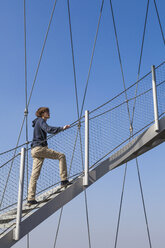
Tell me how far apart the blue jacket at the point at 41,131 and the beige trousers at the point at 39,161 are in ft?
0.22

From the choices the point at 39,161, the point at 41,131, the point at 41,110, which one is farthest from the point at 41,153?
the point at 41,110

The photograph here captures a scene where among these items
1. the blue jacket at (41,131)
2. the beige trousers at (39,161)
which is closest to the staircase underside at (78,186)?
the beige trousers at (39,161)

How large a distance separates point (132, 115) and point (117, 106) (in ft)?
0.88

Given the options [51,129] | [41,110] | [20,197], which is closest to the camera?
[20,197]

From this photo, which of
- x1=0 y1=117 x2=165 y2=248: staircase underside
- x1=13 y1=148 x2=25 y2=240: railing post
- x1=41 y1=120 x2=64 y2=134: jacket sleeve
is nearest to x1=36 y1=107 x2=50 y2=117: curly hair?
x1=41 y1=120 x2=64 y2=134: jacket sleeve

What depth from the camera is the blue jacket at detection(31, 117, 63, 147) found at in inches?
157

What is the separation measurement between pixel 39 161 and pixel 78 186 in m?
0.54

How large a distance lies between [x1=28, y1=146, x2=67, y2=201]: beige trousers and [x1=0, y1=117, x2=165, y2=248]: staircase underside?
179 mm

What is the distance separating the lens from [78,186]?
407 centimetres

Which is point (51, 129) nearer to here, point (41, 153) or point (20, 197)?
point (41, 153)

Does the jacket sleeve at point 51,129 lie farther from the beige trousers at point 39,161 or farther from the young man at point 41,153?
the beige trousers at point 39,161

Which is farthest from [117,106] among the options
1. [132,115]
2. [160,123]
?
[160,123]

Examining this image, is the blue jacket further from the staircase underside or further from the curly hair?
the staircase underside

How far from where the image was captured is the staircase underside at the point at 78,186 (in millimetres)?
3629
